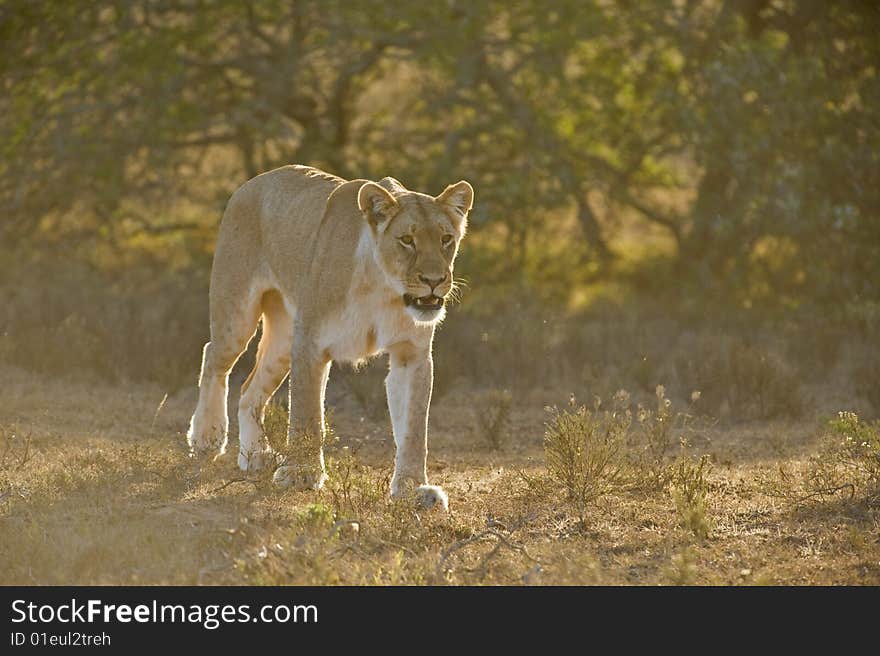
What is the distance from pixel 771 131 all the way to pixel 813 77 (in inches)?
23.5

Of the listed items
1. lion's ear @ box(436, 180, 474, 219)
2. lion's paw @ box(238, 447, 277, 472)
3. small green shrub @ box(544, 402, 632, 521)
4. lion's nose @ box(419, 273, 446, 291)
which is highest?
lion's ear @ box(436, 180, 474, 219)

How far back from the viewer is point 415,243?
246 inches

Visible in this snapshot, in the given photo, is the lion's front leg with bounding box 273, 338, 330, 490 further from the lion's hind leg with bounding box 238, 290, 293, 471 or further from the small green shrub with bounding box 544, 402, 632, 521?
the small green shrub with bounding box 544, 402, 632, 521

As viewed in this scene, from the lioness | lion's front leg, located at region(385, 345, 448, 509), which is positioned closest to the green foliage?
the lioness

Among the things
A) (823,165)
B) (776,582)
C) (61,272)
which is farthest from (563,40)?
(776,582)

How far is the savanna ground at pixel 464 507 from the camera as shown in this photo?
552cm

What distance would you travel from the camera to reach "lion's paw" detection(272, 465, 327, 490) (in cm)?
664

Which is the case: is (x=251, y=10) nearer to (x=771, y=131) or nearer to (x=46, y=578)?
(x=771, y=131)

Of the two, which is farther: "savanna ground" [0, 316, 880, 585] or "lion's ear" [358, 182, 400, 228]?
"lion's ear" [358, 182, 400, 228]

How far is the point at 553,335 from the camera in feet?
37.4

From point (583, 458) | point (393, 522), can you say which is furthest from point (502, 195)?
point (393, 522)

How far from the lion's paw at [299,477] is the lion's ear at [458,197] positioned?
1452 mm

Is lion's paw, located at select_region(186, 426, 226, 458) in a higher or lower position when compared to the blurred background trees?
higher
